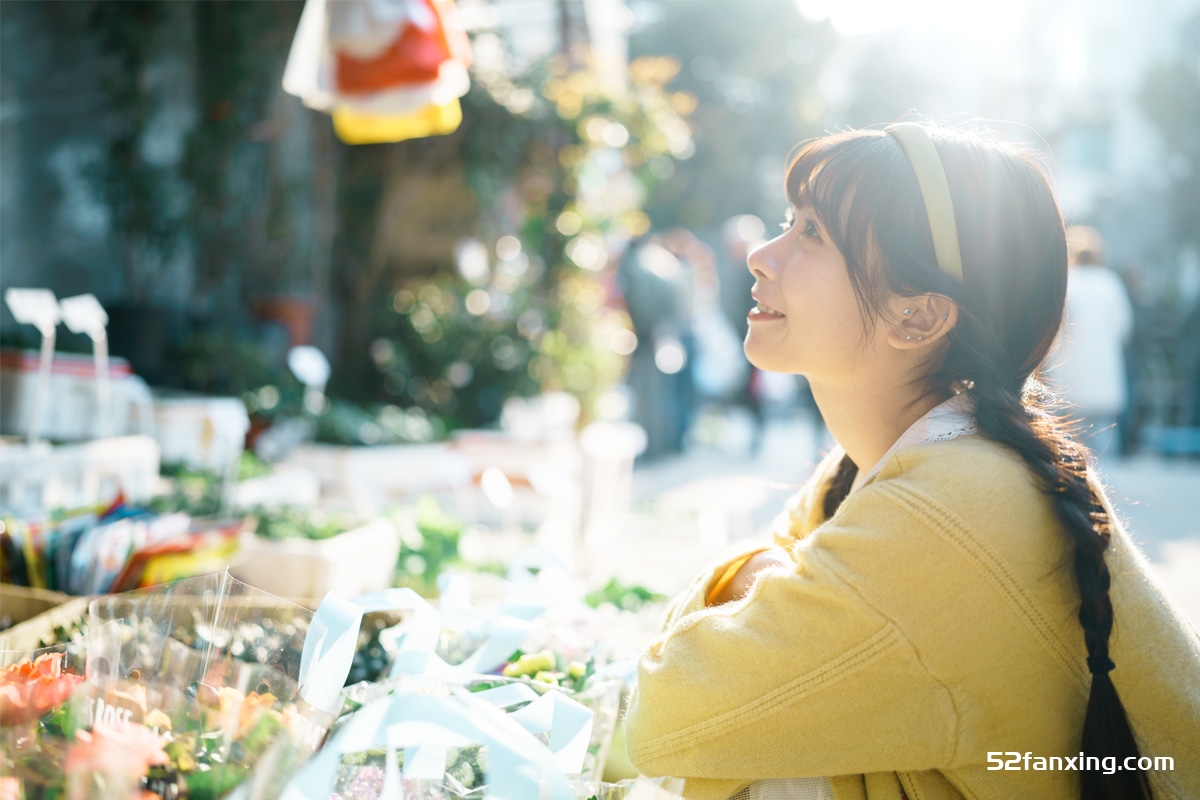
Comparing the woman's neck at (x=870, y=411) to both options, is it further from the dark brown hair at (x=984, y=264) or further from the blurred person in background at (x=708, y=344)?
the blurred person in background at (x=708, y=344)

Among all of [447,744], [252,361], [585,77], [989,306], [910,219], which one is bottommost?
[252,361]

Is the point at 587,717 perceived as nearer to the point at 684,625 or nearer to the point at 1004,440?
the point at 684,625

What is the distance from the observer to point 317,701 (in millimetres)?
1033

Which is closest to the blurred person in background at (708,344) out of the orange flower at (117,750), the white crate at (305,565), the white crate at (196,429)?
the white crate at (196,429)

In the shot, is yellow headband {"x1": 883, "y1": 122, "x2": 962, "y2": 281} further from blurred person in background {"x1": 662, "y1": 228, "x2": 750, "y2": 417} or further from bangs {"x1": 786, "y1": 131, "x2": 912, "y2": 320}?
blurred person in background {"x1": 662, "y1": 228, "x2": 750, "y2": 417}

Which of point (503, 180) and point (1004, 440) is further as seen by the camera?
point (503, 180)

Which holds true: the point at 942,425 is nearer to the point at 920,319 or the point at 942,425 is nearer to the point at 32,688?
the point at 920,319

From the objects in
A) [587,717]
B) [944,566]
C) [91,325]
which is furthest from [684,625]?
[91,325]

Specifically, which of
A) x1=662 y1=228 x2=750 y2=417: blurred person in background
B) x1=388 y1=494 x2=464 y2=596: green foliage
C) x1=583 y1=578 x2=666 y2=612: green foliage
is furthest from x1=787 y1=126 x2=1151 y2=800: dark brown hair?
x1=662 y1=228 x2=750 y2=417: blurred person in background

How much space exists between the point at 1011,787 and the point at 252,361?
4.78 m

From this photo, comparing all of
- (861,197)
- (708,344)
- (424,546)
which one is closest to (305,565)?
(424,546)

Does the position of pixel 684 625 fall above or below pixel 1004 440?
below

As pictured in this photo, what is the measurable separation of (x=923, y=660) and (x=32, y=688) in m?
0.94

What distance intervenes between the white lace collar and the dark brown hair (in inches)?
0.7
